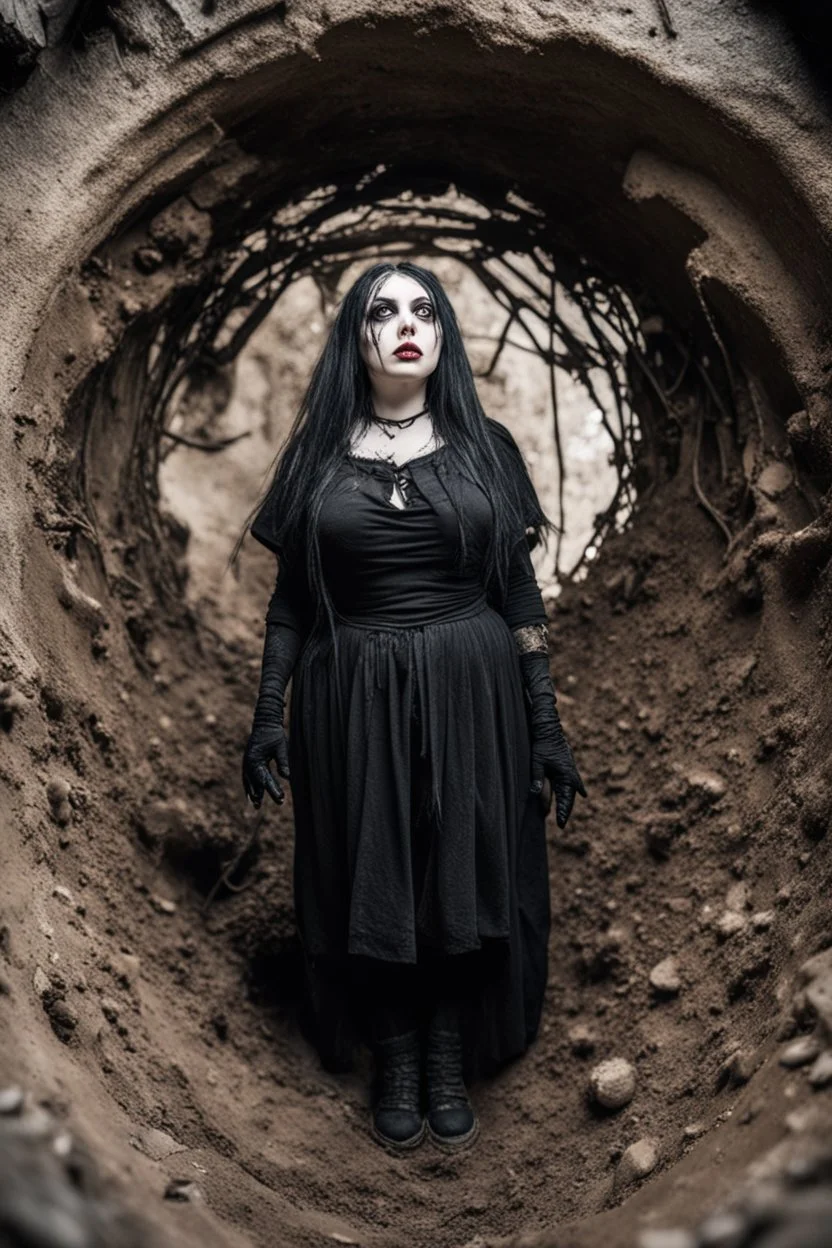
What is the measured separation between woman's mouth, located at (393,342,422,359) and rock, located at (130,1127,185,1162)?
1657mm

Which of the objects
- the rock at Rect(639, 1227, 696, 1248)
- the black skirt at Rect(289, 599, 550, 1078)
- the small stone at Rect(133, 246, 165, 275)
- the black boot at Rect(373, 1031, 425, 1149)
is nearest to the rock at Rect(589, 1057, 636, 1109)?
the black skirt at Rect(289, 599, 550, 1078)

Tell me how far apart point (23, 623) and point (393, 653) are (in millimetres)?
804

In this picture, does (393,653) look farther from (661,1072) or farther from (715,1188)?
(715,1188)

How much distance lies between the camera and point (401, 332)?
3.10m

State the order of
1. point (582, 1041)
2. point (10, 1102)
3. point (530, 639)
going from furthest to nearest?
point (582, 1041) → point (530, 639) → point (10, 1102)

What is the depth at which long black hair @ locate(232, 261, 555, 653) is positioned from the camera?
10.3ft

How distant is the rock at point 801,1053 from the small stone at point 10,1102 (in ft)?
4.10

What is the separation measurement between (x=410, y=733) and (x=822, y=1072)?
3.73 ft

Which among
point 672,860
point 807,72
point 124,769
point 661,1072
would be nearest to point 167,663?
point 124,769

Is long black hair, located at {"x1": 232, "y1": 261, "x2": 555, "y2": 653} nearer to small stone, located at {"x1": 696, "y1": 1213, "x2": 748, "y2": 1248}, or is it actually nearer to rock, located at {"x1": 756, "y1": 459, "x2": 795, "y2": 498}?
rock, located at {"x1": 756, "y1": 459, "x2": 795, "y2": 498}

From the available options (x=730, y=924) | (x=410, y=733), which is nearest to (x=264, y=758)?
(x=410, y=733)

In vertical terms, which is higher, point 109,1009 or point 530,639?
point 530,639

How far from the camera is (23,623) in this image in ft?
10.2

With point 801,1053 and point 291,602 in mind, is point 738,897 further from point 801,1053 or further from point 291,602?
point 291,602
